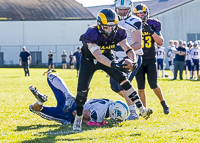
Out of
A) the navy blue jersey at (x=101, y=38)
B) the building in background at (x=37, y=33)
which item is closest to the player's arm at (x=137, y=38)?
the navy blue jersey at (x=101, y=38)

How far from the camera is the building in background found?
46938 mm

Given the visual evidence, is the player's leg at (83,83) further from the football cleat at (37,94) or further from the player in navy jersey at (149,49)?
the player in navy jersey at (149,49)

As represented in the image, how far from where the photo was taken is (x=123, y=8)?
7480mm

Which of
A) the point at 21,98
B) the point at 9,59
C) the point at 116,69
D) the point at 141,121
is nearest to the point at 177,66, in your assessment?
the point at 21,98

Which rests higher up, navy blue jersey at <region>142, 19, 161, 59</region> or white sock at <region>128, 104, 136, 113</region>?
navy blue jersey at <region>142, 19, 161, 59</region>

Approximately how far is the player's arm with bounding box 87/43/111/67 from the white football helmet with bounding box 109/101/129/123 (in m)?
1.03

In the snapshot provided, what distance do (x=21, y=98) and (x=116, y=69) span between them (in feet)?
20.6

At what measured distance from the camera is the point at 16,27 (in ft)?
157

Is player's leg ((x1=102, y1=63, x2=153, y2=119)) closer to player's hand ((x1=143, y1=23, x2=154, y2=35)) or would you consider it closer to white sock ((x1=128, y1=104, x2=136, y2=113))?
white sock ((x1=128, y1=104, x2=136, y2=113))

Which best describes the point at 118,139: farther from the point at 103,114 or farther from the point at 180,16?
the point at 180,16

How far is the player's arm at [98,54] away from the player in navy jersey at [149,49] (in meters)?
1.92

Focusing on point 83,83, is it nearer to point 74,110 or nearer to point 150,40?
point 74,110

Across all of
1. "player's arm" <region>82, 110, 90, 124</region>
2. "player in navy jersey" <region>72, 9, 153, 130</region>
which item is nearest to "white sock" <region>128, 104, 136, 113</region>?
"player's arm" <region>82, 110, 90, 124</region>

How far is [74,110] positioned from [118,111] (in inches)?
28.8
